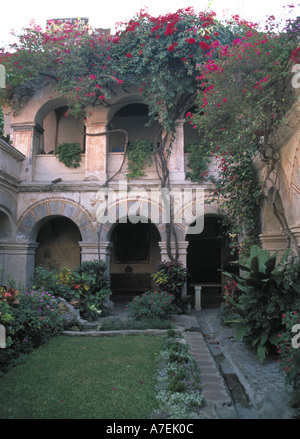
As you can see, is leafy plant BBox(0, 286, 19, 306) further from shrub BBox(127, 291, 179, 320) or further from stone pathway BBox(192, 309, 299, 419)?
stone pathway BBox(192, 309, 299, 419)

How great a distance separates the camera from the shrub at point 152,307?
6.59m

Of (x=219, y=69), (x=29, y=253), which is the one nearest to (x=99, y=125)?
(x=29, y=253)

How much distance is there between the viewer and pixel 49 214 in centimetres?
875

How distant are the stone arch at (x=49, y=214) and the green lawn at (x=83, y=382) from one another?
3974 mm

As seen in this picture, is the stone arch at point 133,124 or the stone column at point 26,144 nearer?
the stone column at point 26,144

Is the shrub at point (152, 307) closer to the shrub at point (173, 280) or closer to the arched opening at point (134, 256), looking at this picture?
the shrub at point (173, 280)

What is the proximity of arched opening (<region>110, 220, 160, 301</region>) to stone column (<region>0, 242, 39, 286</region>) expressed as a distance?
3399 millimetres

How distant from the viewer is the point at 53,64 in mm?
8508

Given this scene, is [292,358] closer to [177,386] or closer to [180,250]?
[177,386]

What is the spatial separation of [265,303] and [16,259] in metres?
6.51

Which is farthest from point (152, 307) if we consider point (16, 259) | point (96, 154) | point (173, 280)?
point (96, 154)

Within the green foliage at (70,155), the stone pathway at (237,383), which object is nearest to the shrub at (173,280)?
the stone pathway at (237,383)
